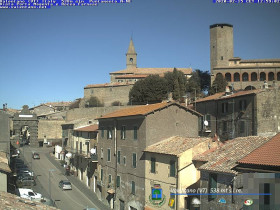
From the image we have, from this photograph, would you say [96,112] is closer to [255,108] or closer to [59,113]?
[59,113]

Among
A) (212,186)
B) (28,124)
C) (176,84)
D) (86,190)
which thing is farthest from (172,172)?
(28,124)

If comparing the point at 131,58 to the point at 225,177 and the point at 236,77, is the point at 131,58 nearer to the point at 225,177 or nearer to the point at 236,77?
the point at 236,77

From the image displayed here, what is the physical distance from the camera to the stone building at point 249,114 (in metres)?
34.6

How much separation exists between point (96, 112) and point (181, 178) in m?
57.2

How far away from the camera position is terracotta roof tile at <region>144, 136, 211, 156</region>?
2515 centimetres

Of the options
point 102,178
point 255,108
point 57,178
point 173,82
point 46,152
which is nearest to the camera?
point 255,108

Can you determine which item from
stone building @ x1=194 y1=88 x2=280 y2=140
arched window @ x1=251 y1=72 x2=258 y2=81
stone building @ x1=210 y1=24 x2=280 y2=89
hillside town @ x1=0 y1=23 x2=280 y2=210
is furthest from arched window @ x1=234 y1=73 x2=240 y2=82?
stone building @ x1=194 y1=88 x2=280 y2=140

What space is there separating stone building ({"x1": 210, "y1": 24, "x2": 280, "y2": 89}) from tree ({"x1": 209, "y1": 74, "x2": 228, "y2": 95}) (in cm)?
349

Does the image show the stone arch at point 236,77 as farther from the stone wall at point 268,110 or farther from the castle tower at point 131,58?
the castle tower at point 131,58

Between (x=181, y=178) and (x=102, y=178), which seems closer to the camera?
(x=181, y=178)

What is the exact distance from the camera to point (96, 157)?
39.6m

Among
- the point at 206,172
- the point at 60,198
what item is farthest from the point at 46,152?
the point at 206,172

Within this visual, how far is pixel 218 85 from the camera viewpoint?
3100 inches

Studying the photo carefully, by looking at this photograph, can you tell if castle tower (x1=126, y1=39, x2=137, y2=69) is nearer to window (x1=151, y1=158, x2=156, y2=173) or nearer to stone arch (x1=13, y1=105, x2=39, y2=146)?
stone arch (x1=13, y1=105, x2=39, y2=146)
